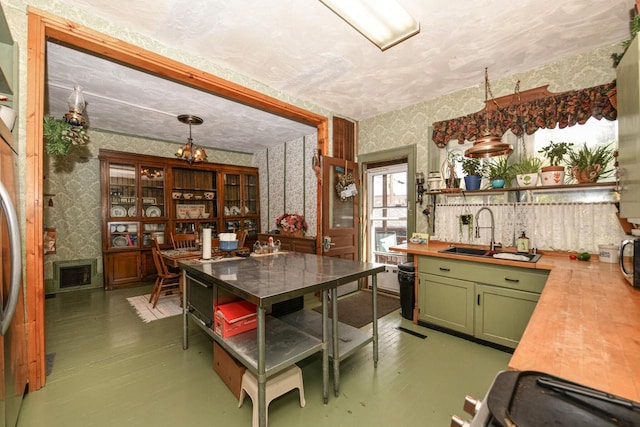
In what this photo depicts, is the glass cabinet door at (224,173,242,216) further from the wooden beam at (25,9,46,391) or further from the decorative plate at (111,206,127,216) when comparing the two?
the wooden beam at (25,9,46,391)

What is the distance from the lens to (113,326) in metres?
3.08

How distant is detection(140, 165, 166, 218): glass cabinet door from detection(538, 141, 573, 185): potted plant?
582 centimetres

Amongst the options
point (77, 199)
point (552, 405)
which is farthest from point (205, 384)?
point (77, 199)

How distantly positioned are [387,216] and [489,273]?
2.08 metres

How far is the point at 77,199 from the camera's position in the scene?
463cm

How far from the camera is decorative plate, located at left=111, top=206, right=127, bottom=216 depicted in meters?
4.81

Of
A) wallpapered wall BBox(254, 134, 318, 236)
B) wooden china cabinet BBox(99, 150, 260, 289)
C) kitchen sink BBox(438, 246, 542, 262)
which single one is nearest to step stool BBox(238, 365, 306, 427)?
kitchen sink BBox(438, 246, 542, 262)

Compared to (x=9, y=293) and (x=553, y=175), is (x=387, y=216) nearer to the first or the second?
(x=553, y=175)

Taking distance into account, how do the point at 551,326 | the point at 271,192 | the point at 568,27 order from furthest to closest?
1. the point at 271,192
2. the point at 568,27
3. the point at 551,326

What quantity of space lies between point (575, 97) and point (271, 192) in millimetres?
5092

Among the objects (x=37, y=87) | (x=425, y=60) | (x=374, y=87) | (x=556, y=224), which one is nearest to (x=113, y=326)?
(x=37, y=87)

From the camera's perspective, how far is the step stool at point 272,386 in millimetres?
1646

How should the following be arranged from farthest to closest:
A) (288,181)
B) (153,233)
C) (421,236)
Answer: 1. (288,181)
2. (153,233)
3. (421,236)

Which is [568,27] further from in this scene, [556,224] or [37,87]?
[37,87]
